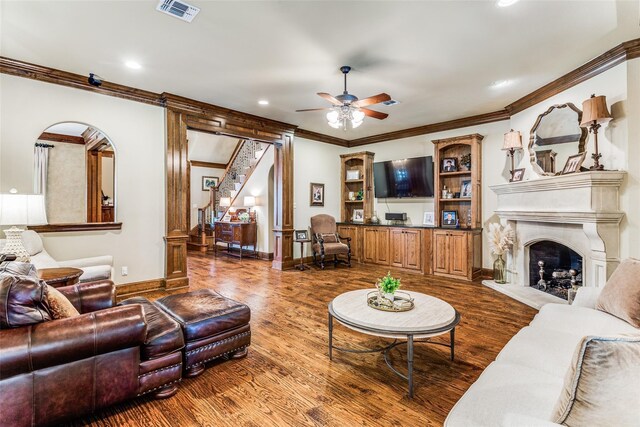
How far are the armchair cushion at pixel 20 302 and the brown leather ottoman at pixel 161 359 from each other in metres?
0.54

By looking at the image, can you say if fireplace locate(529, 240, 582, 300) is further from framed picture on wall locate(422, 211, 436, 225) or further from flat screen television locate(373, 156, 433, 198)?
flat screen television locate(373, 156, 433, 198)

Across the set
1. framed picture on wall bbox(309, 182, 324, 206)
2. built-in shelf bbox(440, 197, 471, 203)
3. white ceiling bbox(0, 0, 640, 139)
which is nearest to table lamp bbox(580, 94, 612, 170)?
white ceiling bbox(0, 0, 640, 139)

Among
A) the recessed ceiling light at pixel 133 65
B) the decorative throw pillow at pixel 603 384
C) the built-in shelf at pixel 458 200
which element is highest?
the recessed ceiling light at pixel 133 65

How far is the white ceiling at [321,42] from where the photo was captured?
259 cm

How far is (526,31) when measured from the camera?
289cm

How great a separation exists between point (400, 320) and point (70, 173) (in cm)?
752

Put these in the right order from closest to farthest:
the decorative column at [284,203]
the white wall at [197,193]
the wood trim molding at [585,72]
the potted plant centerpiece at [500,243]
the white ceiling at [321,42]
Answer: the white ceiling at [321,42] < the wood trim molding at [585,72] < the potted plant centerpiece at [500,243] < the decorative column at [284,203] < the white wall at [197,193]

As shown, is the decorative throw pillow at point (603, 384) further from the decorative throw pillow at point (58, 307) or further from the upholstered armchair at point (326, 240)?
the upholstered armchair at point (326, 240)

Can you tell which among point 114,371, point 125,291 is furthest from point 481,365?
point 125,291

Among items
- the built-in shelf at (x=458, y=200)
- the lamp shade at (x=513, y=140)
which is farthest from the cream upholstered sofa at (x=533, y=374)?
the built-in shelf at (x=458, y=200)

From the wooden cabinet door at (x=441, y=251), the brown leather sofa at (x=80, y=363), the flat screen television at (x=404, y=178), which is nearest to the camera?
the brown leather sofa at (x=80, y=363)

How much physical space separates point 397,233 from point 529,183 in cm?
250

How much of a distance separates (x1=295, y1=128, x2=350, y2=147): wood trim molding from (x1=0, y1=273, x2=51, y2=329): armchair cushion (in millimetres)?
5467

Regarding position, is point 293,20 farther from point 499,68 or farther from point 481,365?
point 481,365
